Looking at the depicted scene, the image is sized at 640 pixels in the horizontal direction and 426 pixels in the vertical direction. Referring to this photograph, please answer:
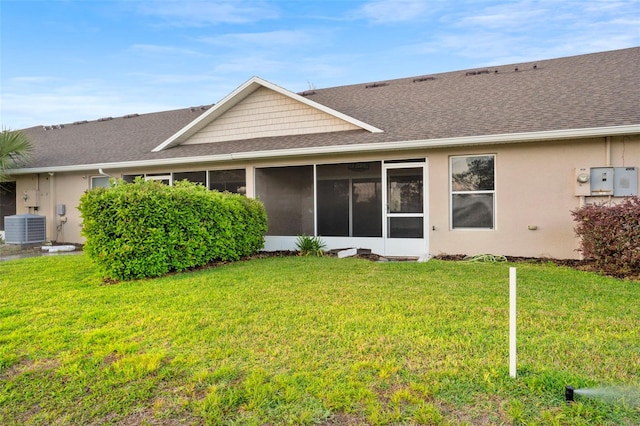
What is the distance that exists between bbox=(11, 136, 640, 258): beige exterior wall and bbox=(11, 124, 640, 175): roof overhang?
368mm

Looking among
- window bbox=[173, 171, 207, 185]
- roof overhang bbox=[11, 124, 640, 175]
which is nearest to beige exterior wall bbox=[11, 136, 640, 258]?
roof overhang bbox=[11, 124, 640, 175]

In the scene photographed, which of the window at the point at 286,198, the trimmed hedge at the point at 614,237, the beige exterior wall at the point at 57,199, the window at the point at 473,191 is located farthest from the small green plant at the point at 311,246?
the beige exterior wall at the point at 57,199

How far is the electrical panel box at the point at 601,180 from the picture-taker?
7.92m

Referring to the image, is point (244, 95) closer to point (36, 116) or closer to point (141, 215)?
point (141, 215)

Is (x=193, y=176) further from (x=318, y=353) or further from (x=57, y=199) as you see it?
(x=318, y=353)

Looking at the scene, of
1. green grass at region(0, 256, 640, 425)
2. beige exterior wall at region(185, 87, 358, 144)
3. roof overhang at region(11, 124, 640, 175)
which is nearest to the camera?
green grass at region(0, 256, 640, 425)

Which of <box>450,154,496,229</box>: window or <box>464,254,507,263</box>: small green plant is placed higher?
<box>450,154,496,229</box>: window

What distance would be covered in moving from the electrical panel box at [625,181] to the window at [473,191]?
7.13ft

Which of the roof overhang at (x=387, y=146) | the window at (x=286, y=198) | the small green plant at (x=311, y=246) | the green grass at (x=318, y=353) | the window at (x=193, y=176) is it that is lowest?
the green grass at (x=318, y=353)

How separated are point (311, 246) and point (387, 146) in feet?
10.1

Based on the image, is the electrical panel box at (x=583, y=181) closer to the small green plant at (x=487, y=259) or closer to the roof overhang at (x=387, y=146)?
the roof overhang at (x=387, y=146)

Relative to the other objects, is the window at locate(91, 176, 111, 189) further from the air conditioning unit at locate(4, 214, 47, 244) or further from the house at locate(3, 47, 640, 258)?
the air conditioning unit at locate(4, 214, 47, 244)

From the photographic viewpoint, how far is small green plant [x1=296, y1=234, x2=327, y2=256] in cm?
1029

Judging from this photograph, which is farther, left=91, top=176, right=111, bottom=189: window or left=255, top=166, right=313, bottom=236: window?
left=91, top=176, right=111, bottom=189: window
